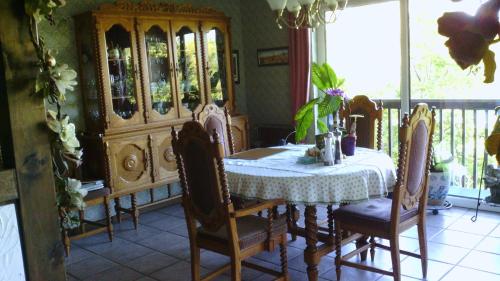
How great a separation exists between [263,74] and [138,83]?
179 cm

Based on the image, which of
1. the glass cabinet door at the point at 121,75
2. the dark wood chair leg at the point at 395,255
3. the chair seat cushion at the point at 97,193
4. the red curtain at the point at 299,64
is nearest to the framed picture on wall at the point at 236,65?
the red curtain at the point at 299,64

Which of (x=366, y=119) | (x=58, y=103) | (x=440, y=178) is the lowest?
(x=440, y=178)

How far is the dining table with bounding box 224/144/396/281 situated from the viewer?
8.51 feet

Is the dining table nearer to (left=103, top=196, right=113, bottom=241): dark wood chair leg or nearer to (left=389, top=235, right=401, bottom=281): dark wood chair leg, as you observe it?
(left=389, top=235, right=401, bottom=281): dark wood chair leg

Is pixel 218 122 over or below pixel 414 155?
over

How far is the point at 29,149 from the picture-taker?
1.46 m

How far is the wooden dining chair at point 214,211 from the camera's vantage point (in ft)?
7.94

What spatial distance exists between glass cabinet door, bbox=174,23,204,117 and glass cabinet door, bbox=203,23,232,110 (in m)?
0.13

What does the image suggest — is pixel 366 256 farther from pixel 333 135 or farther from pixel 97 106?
pixel 97 106

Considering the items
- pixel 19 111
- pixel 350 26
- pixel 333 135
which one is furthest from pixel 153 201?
pixel 19 111

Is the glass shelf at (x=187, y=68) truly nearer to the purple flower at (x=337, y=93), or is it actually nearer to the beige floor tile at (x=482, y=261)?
the purple flower at (x=337, y=93)

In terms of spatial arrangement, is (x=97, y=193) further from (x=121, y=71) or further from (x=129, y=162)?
(x=121, y=71)

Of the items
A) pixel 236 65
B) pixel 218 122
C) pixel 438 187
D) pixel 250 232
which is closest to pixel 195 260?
pixel 250 232

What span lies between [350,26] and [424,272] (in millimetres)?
2950
